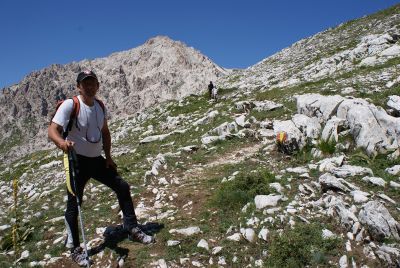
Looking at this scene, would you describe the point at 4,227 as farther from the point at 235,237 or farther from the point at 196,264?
the point at 235,237

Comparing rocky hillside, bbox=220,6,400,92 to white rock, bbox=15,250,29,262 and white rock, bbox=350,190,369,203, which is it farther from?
white rock, bbox=15,250,29,262

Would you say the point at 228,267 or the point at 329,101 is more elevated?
the point at 329,101

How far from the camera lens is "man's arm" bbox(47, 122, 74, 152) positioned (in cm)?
730

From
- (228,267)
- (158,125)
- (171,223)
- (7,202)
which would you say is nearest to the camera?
(228,267)

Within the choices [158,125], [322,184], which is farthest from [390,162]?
[158,125]

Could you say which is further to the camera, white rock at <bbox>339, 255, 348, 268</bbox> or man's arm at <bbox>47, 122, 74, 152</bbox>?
man's arm at <bbox>47, 122, 74, 152</bbox>

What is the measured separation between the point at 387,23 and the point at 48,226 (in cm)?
3858

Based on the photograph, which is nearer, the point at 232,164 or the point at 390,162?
the point at 390,162

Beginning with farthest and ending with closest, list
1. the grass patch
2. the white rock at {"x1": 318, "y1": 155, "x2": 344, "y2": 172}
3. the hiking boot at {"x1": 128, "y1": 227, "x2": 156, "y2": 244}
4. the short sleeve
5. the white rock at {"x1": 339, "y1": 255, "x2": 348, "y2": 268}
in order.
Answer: the white rock at {"x1": 318, "y1": 155, "x2": 344, "y2": 172} → the hiking boot at {"x1": 128, "y1": 227, "x2": 156, "y2": 244} → the short sleeve → the grass patch → the white rock at {"x1": 339, "y1": 255, "x2": 348, "y2": 268}

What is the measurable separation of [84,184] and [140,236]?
1572 millimetres

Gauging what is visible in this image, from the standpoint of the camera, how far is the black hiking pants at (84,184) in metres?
7.99

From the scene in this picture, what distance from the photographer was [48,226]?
10.5 meters

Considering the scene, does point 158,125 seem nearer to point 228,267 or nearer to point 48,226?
point 48,226

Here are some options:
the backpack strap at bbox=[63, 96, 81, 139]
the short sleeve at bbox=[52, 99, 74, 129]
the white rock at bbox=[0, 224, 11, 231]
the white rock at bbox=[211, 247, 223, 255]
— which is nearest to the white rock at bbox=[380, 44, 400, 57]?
the white rock at bbox=[211, 247, 223, 255]
